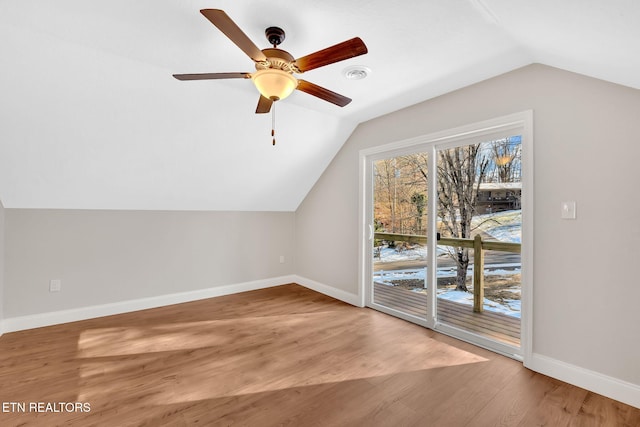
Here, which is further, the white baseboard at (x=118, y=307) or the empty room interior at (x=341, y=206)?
the white baseboard at (x=118, y=307)

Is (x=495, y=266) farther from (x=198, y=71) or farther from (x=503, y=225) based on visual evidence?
(x=198, y=71)

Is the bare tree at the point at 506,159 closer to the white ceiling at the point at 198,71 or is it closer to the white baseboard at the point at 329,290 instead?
the white ceiling at the point at 198,71

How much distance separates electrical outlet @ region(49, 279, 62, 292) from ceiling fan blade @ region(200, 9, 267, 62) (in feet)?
11.0

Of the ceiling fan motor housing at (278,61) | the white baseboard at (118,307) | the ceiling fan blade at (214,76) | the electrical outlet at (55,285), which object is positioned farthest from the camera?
the electrical outlet at (55,285)

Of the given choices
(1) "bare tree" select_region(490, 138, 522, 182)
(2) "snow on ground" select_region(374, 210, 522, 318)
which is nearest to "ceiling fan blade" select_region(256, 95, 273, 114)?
(1) "bare tree" select_region(490, 138, 522, 182)

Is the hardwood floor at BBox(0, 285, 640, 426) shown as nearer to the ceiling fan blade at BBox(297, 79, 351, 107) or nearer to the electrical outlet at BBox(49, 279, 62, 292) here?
the electrical outlet at BBox(49, 279, 62, 292)

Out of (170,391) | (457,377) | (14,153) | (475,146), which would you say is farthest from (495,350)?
(14,153)

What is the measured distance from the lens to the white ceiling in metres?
1.68

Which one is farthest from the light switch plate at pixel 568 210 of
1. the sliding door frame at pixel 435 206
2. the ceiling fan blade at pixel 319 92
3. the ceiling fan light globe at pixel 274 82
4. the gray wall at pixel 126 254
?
the gray wall at pixel 126 254

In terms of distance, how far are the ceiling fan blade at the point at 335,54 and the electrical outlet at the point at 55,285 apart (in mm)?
3497

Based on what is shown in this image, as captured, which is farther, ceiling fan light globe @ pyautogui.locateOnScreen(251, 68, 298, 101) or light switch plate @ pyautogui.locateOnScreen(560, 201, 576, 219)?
light switch plate @ pyautogui.locateOnScreen(560, 201, 576, 219)

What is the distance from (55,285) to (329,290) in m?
3.25

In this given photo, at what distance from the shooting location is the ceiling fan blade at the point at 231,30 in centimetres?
130

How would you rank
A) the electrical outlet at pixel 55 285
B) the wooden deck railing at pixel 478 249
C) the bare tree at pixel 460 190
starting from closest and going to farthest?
the wooden deck railing at pixel 478 249, the bare tree at pixel 460 190, the electrical outlet at pixel 55 285
